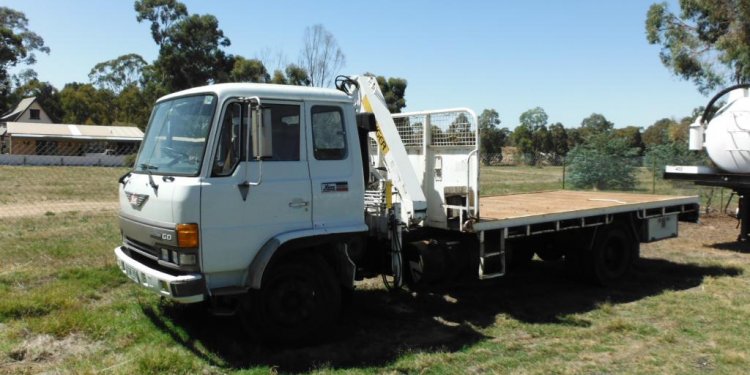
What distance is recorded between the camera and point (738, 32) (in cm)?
1861

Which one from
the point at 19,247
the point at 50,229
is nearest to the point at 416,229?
the point at 19,247

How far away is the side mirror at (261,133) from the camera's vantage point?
15.8ft

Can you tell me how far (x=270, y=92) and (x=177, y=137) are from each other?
95cm

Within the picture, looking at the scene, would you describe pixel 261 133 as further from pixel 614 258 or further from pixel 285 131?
pixel 614 258

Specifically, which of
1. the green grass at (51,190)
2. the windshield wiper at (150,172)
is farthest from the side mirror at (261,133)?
the green grass at (51,190)

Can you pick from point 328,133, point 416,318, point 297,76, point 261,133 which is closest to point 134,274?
point 261,133

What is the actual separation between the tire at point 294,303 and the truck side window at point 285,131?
1.01m

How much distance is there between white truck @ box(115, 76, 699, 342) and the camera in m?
4.94

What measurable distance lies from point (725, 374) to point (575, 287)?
10.9ft

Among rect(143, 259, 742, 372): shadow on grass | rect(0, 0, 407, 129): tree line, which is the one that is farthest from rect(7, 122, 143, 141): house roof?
rect(143, 259, 742, 372): shadow on grass

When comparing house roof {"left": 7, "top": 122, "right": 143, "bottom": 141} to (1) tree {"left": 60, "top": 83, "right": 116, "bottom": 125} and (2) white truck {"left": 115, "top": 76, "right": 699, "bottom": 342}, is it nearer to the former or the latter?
(1) tree {"left": 60, "top": 83, "right": 116, "bottom": 125}

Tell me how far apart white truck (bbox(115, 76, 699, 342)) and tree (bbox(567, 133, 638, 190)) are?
1711 cm

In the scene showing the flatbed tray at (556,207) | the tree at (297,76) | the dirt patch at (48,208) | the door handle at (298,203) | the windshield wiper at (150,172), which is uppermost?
the tree at (297,76)

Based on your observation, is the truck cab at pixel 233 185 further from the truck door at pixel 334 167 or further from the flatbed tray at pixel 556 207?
the flatbed tray at pixel 556 207
